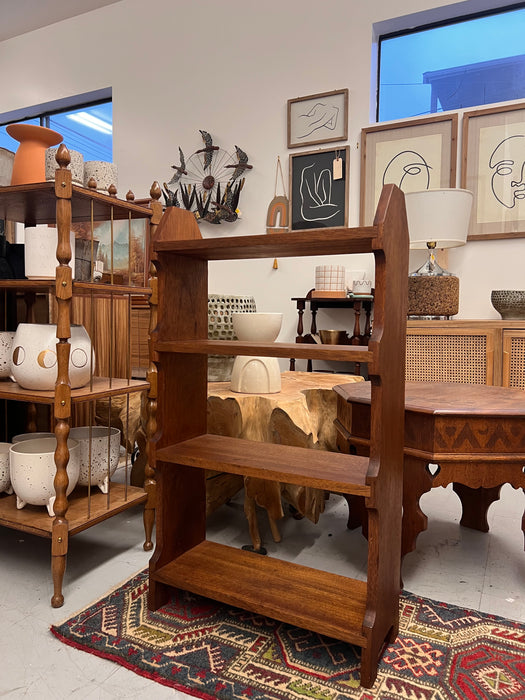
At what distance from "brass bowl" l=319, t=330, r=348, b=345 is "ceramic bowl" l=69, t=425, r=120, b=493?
6.46ft

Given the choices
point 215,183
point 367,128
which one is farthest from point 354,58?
point 215,183

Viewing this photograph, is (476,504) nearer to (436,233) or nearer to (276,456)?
(276,456)

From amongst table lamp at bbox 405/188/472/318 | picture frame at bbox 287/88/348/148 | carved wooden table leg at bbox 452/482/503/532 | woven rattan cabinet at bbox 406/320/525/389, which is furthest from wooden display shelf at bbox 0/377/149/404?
picture frame at bbox 287/88/348/148

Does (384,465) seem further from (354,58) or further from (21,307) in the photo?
(354,58)

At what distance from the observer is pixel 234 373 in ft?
6.56

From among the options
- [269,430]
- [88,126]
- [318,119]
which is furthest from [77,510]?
[88,126]

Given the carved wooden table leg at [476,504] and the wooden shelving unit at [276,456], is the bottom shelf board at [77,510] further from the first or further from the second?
the carved wooden table leg at [476,504]

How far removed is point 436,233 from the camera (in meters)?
2.98

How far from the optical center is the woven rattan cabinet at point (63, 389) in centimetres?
145

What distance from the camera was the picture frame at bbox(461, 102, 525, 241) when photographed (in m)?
3.25

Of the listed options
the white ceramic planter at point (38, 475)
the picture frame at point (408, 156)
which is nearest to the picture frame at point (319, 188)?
the picture frame at point (408, 156)

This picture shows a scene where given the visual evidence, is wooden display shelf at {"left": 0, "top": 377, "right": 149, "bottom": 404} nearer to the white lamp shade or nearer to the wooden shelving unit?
the wooden shelving unit

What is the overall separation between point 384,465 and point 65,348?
3.05 feet

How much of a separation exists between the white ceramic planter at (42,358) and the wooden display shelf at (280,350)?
33 centimetres
